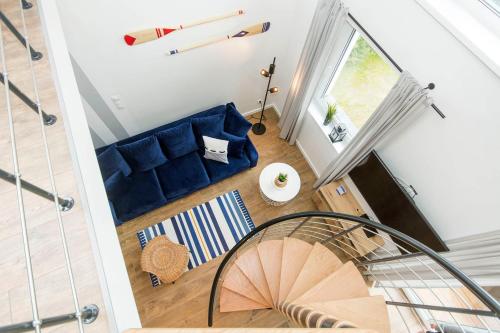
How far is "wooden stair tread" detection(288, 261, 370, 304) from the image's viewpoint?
2719mm

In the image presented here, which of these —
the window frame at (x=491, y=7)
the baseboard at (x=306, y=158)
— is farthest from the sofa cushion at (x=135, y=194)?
the window frame at (x=491, y=7)

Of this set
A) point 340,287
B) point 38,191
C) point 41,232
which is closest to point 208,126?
point 340,287

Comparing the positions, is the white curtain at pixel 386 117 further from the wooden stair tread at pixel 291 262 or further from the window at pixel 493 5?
the wooden stair tread at pixel 291 262

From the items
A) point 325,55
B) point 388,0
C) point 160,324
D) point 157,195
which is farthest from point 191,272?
point 388,0

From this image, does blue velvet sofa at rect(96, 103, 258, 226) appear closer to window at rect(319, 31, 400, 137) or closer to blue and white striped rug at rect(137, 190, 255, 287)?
blue and white striped rug at rect(137, 190, 255, 287)

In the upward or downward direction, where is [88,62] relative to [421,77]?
upward

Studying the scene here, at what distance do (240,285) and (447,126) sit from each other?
2.55m

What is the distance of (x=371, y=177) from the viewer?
3.55 metres

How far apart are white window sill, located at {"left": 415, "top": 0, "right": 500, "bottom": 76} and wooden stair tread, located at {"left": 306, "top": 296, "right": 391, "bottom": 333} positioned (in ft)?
6.28

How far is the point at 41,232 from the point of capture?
1462mm

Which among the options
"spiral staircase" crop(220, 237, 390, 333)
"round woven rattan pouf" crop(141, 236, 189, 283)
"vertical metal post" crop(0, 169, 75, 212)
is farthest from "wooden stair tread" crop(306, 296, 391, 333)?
"round woven rattan pouf" crop(141, 236, 189, 283)

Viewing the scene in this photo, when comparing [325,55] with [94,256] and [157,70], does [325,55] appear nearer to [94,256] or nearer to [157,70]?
[157,70]

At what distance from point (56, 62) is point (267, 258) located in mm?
2586

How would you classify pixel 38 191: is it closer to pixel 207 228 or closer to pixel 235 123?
pixel 207 228
